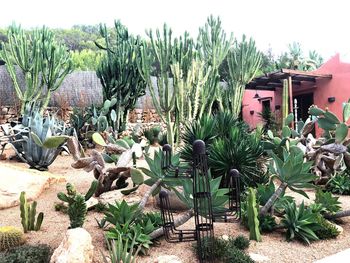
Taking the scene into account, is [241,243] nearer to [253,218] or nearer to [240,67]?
[253,218]

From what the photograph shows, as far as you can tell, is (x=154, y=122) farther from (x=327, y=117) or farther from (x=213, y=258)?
(x=213, y=258)

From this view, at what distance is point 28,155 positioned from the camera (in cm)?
702

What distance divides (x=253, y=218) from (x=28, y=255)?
7.80 feet

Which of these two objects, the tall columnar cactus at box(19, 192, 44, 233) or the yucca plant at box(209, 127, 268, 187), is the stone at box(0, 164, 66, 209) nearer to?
the tall columnar cactus at box(19, 192, 44, 233)

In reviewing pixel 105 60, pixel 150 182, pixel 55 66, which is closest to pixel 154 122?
pixel 105 60

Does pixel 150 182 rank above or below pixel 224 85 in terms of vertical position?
below

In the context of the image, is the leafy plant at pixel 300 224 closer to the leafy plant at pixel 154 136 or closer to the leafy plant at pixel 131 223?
the leafy plant at pixel 131 223

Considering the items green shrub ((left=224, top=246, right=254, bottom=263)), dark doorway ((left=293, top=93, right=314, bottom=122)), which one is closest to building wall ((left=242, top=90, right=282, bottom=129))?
dark doorway ((left=293, top=93, right=314, bottom=122))

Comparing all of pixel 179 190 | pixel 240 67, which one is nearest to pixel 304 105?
pixel 240 67

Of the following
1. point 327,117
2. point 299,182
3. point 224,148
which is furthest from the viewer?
point 327,117

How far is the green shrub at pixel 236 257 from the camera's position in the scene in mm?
3537

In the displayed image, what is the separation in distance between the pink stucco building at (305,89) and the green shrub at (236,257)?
12069mm

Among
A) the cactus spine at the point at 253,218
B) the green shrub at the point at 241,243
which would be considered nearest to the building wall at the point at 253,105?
the cactus spine at the point at 253,218

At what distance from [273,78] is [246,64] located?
62.9 inches
